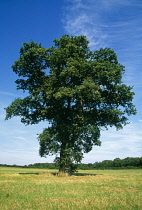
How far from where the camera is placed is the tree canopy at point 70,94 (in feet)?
96.1

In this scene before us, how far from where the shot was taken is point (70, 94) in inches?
1098

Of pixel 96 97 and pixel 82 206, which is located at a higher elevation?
pixel 96 97

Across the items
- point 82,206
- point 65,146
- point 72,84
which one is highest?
point 72,84

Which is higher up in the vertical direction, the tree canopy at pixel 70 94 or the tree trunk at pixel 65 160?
the tree canopy at pixel 70 94

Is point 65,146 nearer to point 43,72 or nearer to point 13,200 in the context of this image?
point 43,72

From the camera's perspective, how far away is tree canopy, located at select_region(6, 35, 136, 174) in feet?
96.1

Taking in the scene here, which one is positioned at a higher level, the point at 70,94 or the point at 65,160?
the point at 70,94

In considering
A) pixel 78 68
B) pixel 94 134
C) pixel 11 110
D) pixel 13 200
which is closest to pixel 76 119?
pixel 94 134

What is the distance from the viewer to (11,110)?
31.2m

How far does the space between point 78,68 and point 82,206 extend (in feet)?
72.1

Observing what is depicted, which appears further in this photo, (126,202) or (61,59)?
(61,59)

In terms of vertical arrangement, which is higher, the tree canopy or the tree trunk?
the tree canopy

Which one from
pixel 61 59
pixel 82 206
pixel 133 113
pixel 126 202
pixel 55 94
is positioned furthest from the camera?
pixel 133 113

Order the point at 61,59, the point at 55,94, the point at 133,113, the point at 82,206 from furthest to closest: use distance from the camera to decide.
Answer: the point at 133,113 < the point at 61,59 < the point at 55,94 < the point at 82,206
